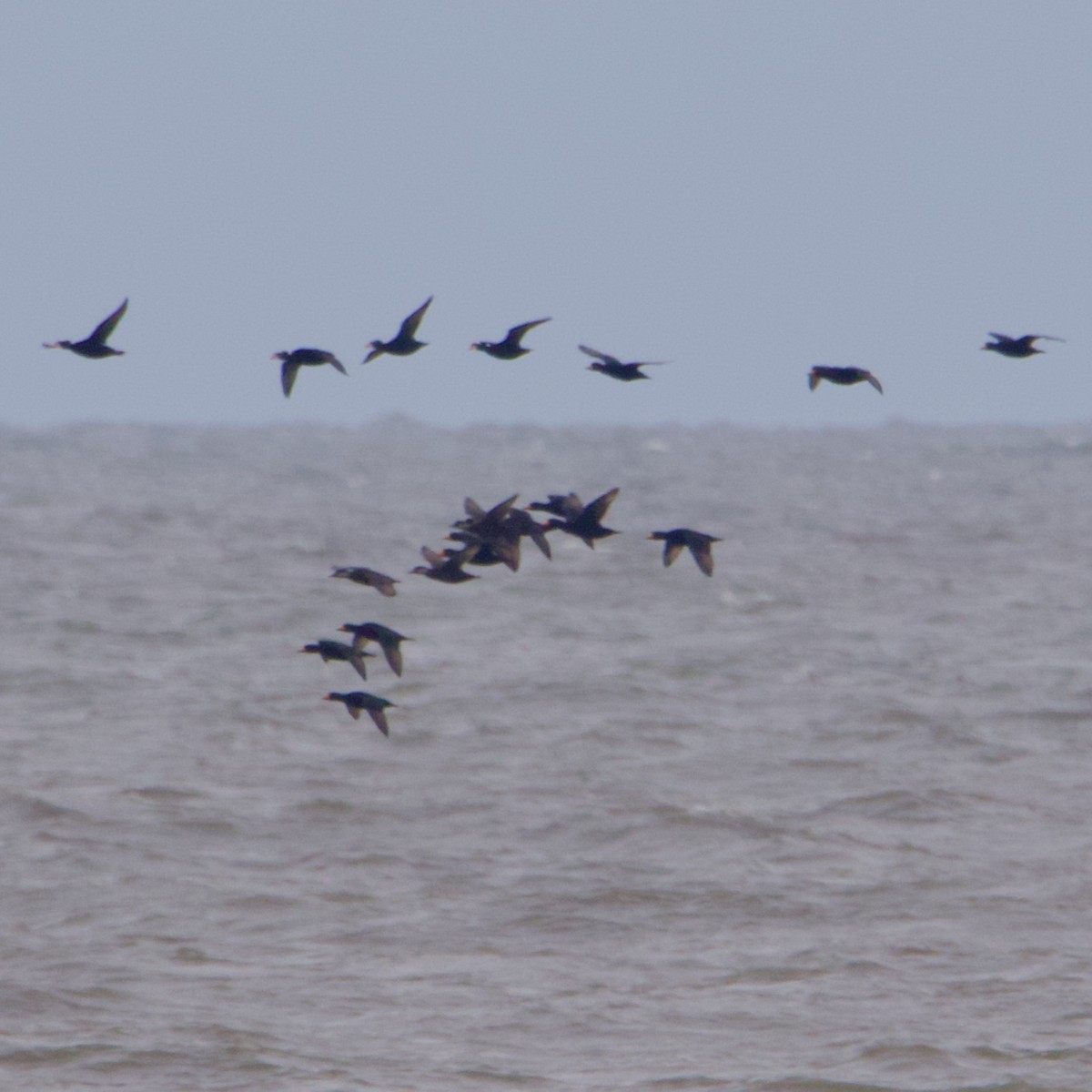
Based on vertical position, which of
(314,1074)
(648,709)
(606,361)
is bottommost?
(314,1074)

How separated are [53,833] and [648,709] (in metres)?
8.00

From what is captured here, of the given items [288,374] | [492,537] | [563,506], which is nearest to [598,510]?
[563,506]

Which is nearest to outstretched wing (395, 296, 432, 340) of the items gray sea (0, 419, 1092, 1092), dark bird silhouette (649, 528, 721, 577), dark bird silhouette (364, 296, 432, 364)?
dark bird silhouette (364, 296, 432, 364)

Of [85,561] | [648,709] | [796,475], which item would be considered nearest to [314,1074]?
[648,709]

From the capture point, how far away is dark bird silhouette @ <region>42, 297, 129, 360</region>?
945 cm

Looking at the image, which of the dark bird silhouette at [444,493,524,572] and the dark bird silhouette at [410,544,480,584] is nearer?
the dark bird silhouette at [410,544,480,584]

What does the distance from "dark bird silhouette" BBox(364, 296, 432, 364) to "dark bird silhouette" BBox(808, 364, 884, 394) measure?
6.09ft

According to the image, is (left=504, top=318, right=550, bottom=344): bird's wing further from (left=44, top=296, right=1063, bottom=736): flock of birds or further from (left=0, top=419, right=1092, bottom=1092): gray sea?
(left=0, top=419, right=1092, bottom=1092): gray sea

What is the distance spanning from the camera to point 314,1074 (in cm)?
1184

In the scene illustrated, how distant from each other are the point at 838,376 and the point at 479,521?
→ 72.4 inches

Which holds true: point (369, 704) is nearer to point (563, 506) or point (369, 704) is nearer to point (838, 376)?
point (563, 506)

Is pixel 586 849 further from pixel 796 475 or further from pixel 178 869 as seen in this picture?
pixel 796 475

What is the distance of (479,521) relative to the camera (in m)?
9.79

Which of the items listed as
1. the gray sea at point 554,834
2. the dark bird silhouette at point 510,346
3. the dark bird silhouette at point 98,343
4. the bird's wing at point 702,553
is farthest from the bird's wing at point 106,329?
the gray sea at point 554,834
